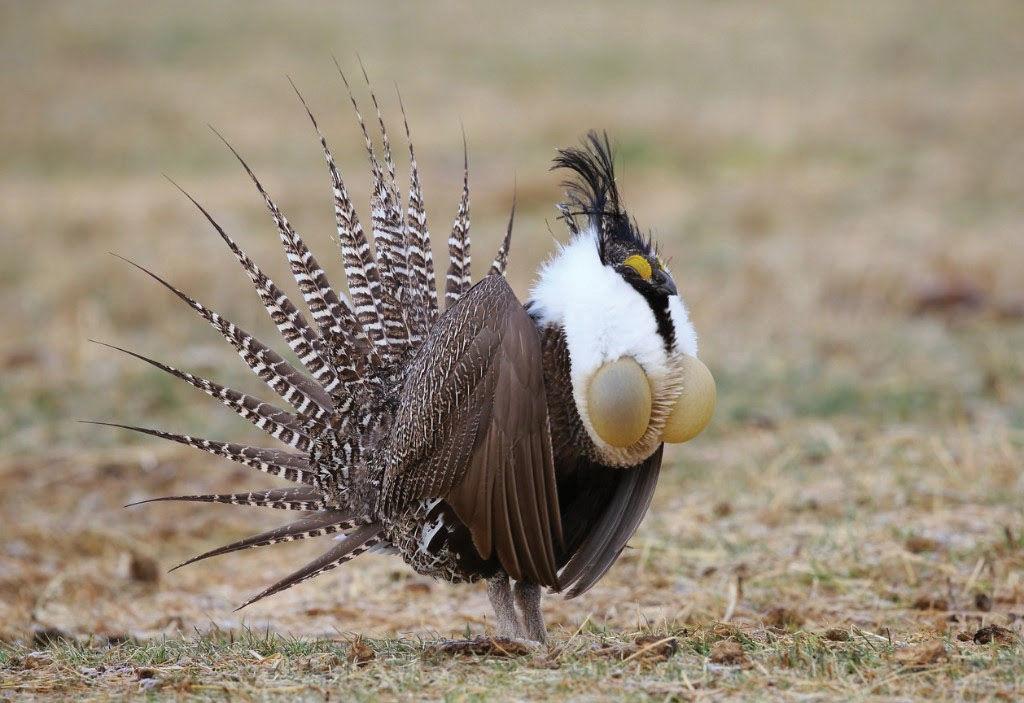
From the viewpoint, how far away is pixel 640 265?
373 cm

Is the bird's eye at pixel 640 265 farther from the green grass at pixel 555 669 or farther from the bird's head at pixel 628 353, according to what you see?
the green grass at pixel 555 669

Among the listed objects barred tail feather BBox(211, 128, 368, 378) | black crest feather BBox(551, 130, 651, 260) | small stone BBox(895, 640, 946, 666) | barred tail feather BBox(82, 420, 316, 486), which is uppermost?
black crest feather BBox(551, 130, 651, 260)

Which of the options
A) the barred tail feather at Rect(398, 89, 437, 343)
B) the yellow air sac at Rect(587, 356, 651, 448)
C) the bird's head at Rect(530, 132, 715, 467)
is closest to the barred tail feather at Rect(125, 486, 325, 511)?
the barred tail feather at Rect(398, 89, 437, 343)

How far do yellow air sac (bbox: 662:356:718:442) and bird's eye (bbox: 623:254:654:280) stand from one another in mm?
270

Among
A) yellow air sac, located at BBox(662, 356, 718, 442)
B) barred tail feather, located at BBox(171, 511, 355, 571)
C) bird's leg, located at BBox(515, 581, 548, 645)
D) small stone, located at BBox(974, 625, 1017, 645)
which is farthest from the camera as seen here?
barred tail feather, located at BBox(171, 511, 355, 571)

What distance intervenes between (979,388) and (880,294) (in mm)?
2024

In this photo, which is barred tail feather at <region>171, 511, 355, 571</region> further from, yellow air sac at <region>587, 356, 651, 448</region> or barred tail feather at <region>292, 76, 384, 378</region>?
yellow air sac at <region>587, 356, 651, 448</region>

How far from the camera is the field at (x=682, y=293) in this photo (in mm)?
3543

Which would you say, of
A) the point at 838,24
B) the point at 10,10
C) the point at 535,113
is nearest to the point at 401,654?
the point at 535,113

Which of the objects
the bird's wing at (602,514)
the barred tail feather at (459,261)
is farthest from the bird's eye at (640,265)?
the barred tail feather at (459,261)

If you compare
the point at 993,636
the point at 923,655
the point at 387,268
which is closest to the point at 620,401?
the point at 923,655

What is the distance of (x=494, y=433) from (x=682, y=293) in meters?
5.91

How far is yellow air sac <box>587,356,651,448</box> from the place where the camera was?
3.54m

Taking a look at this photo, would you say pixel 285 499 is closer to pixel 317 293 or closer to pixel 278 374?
pixel 278 374
